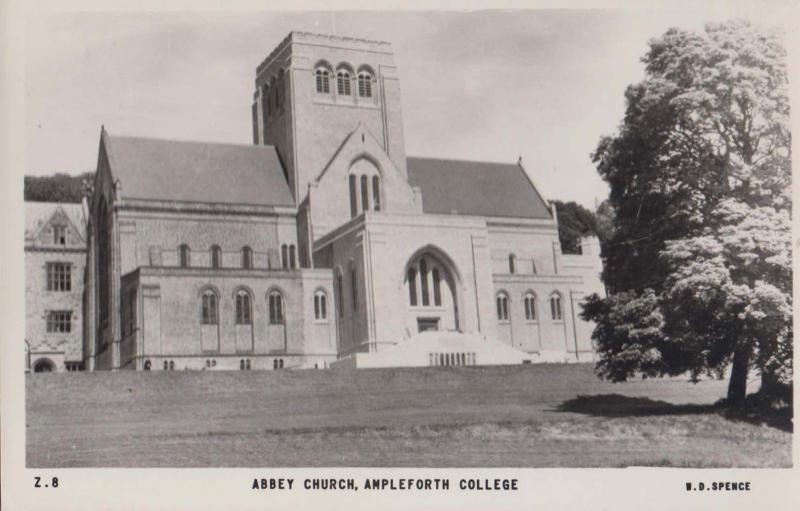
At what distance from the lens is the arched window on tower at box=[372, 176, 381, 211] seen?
5838 centimetres

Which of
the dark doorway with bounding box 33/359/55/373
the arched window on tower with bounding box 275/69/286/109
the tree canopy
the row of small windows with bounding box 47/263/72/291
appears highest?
the arched window on tower with bounding box 275/69/286/109

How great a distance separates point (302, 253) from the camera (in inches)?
2266

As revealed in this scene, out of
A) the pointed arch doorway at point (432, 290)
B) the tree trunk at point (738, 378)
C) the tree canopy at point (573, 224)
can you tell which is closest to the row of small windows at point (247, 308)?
the pointed arch doorway at point (432, 290)

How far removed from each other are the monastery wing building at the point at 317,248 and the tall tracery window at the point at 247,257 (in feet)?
0.31

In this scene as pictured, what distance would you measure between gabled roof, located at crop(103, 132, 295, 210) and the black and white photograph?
0.33 meters

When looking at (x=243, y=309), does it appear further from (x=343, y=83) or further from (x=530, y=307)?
(x=530, y=307)

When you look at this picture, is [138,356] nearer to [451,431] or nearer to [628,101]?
[451,431]

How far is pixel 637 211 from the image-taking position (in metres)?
32.6

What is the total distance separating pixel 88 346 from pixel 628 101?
35750 millimetres

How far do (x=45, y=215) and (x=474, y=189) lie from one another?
2643 centimetres

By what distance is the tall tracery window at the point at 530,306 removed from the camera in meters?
59.9

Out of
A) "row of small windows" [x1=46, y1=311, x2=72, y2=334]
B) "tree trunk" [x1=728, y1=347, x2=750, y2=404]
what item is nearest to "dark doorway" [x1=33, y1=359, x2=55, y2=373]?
"row of small windows" [x1=46, y1=311, x2=72, y2=334]

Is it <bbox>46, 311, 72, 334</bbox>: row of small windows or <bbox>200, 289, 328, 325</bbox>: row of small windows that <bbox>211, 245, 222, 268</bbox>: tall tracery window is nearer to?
<bbox>200, 289, 328, 325</bbox>: row of small windows
